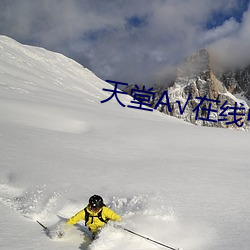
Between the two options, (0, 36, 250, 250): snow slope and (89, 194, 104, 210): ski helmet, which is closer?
(0, 36, 250, 250): snow slope

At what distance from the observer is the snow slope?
5.14 meters

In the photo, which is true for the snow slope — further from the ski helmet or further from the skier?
the ski helmet

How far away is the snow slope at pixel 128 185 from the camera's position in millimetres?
5145

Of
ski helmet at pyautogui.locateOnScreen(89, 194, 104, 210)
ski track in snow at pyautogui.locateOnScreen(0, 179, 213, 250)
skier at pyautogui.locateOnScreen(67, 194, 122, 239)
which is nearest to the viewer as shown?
ski track in snow at pyautogui.locateOnScreen(0, 179, 213, 250)

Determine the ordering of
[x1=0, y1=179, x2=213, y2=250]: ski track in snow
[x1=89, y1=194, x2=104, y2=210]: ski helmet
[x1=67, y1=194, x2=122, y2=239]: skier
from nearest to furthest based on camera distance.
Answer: [x1=0, y1=179, x2=213, y2=250]: ski track in snow → [x1=89, y1=194, x2=104, y2=210]: ski helmet → [x1=67, y1=194, x2=122, y2=239]: skier

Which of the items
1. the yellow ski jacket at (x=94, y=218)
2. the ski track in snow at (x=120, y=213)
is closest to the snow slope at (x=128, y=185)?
the ski track in snow at (x=120, y=213)

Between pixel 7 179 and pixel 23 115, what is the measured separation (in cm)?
846

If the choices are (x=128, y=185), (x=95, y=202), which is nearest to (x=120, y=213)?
(x=95, y=202)

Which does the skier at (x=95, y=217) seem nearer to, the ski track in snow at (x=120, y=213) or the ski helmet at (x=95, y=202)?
the ski helmet at (x=95, y=202)

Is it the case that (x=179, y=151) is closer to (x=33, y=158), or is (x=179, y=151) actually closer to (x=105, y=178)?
(x=105, y=178)

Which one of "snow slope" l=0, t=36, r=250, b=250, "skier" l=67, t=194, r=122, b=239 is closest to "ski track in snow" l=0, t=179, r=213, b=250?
"snow slope" l=0, t=36, r=250, b=250

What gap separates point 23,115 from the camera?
613 inches

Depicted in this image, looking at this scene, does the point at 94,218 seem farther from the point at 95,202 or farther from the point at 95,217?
the point at 95,202

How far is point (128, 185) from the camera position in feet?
24.5
